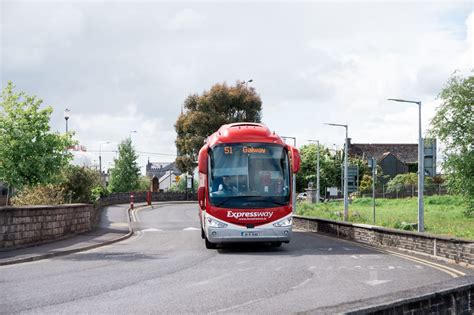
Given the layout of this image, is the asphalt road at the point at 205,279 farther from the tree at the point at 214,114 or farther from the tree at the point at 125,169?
the tree at the point at 125,169

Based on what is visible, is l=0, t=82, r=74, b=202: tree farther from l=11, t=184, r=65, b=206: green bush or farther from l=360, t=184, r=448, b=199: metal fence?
l=360, t=184, r=448, b=199: metal fence

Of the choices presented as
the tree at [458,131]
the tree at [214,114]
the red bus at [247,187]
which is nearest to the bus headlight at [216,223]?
the red bus at [247,187]

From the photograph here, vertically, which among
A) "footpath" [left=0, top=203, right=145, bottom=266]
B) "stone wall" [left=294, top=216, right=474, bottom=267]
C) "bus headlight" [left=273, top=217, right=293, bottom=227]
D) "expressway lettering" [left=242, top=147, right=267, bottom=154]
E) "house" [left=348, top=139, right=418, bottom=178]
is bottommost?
"footpath" [left=0, top=203, right=145, bottom=266]

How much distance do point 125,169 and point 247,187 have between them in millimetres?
71136

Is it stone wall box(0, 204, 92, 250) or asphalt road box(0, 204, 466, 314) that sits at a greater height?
stone wall box(0, 204, 92, 250)

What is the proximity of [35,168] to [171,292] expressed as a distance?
13.3 metres

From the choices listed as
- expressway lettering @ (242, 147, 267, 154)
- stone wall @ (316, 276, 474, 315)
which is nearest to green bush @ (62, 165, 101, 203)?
expressway lettering @ (242, 147, 267, 154)

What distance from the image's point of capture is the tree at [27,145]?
2305 cm

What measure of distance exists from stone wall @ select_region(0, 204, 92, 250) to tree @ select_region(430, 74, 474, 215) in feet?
89.5

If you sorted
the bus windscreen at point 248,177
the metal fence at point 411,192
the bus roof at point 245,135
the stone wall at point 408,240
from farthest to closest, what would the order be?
1. the metal fence at point 411,192
2. the bus roof at point 245,135
3. the bus windscreen at point 248,177
4. the stone wall at point 408,240

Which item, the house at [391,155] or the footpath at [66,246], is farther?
the house at [391,155]

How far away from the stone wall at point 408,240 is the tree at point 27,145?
433 inches

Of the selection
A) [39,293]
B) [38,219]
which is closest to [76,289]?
[39,293]

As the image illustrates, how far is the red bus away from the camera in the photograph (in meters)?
19.7
